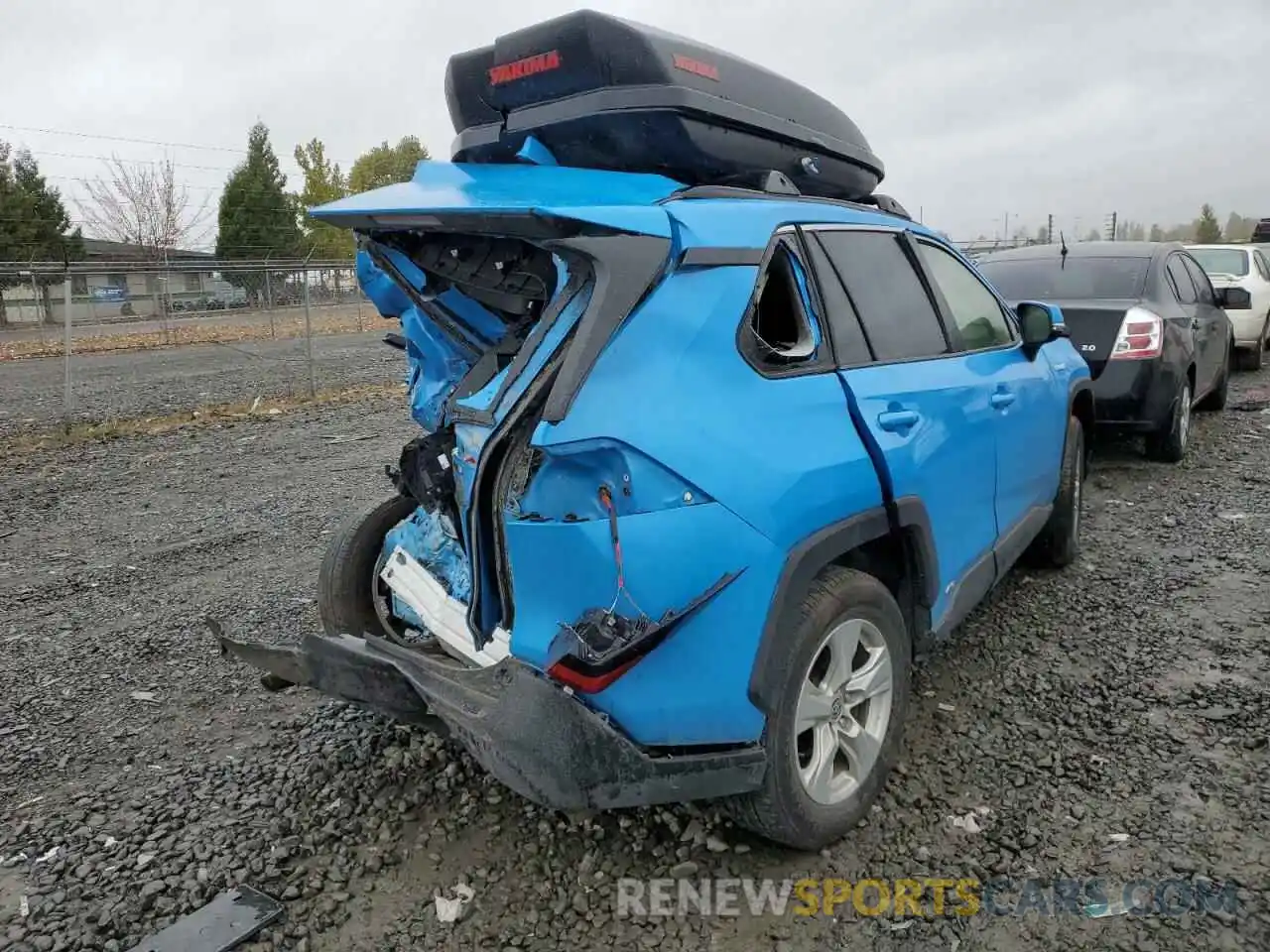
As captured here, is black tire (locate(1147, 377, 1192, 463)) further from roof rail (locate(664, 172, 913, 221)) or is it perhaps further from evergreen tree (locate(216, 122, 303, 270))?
evergreen tree (locate(216, 122, 303, 270))

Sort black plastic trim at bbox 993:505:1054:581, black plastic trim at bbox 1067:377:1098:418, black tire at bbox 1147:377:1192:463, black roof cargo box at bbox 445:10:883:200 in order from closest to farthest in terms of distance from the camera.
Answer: black roof cargo box at bbox 445:10:883:200 → black plastic trim at bbox 993:505:1054:581 → black plastic trim at bbox 1067:377:1098:418 → black tire at bbox 1147:377:1192:463

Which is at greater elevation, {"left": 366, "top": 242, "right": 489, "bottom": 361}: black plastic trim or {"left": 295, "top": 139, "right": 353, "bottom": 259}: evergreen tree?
{"left": 295, "top": 139, "right": 353, "bottom": 259}: evergreen tree

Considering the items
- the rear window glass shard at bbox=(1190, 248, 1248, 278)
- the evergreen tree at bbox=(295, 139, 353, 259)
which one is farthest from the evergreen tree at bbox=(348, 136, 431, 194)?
the rear window glass shard at bbox=(1190, 248, 1248, 278)

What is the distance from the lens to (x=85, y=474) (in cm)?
815

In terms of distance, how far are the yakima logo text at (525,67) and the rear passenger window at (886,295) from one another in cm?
104

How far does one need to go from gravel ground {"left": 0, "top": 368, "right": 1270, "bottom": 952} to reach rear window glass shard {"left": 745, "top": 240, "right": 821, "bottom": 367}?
147 centimetres

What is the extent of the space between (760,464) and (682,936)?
1.24m

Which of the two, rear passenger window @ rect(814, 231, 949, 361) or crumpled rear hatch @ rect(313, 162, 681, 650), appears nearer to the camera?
crumpled rear hatch @ rect(313, 162, 681, 650)

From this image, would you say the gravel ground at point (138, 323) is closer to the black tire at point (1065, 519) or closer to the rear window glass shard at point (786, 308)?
the black tire at point (1065, 519)

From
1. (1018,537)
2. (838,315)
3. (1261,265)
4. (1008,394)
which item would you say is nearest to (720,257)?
(838,315)

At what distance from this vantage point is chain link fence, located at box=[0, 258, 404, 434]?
1234 cm

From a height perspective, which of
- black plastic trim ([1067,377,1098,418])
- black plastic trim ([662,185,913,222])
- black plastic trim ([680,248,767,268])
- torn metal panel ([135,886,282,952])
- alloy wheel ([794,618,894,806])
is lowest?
torn metal panel ([135,886,282,952])

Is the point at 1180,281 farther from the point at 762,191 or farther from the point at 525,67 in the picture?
the point at 525,67

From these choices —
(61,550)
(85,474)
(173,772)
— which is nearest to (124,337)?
(85,474)
